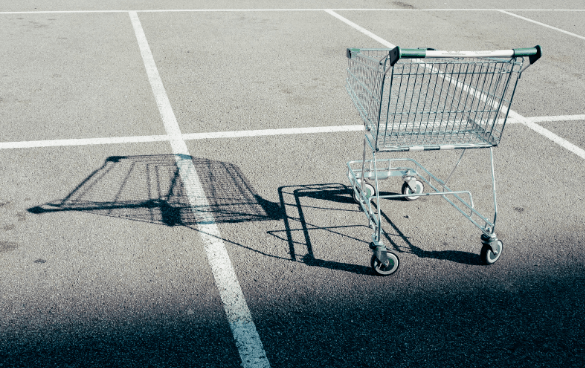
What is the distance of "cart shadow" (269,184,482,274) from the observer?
3559 mm

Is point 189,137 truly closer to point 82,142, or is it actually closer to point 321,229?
point 82,142

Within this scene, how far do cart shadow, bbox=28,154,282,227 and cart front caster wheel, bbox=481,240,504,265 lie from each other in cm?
162

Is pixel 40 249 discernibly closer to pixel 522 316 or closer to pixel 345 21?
pixel 522 316

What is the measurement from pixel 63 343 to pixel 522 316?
287cm

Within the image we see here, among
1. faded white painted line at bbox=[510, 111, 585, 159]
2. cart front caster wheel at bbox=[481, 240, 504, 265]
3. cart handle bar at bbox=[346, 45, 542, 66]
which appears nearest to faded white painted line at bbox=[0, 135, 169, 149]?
cart handle bar at bbox=[346, 45, 542, 66]

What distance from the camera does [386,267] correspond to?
3365 mm

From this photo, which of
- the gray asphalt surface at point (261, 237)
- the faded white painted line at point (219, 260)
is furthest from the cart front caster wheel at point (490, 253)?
the faded white painted line at point (219, 260)

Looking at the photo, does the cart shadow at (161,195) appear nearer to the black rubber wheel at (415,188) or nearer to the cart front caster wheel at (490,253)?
the black rubber wheel at (415,188)

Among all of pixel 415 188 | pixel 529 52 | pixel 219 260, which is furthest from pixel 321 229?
pixel 529 52

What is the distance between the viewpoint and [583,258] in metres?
3.66

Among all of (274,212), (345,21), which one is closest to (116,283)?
(274,212)

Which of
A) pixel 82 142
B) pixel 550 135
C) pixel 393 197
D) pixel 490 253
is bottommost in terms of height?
pixel 550 135

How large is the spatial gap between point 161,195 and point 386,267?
6.75 ft

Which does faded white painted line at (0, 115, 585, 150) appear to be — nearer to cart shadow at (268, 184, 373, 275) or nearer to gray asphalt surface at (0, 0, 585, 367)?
gray asphalt surface at (0, 0, 585, 367)
